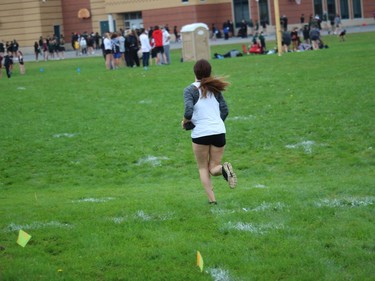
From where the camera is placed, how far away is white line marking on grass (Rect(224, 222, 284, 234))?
9038mm

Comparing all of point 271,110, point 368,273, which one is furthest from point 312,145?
point 368,273

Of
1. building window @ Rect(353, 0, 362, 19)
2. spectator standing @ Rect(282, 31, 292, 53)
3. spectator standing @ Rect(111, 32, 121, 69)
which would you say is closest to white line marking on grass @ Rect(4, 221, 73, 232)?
spectator standing @ Rect(111, 32, 121, 69)

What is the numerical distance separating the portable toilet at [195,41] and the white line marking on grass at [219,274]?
33142mm

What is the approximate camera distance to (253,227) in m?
9.20

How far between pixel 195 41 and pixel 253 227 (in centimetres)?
3197

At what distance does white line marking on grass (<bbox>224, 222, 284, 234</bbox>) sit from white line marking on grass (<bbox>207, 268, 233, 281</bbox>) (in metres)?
1.36

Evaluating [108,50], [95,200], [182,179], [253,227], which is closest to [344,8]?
[108,50]

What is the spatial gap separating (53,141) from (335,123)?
20.8ft

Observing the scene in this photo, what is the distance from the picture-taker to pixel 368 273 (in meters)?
7.36

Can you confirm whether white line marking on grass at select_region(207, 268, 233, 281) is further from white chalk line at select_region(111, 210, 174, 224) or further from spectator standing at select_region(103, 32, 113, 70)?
spectator standing at select_region(103, 32, 113, 70)

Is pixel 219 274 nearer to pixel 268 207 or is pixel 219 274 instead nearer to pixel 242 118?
pixel 268 207

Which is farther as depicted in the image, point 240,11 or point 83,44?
point 240,11

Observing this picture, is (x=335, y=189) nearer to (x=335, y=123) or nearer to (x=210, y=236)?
(x=210, y=236)

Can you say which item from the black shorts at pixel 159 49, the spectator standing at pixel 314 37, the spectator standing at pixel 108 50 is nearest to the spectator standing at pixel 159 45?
the black shorts at pixel 159 49
